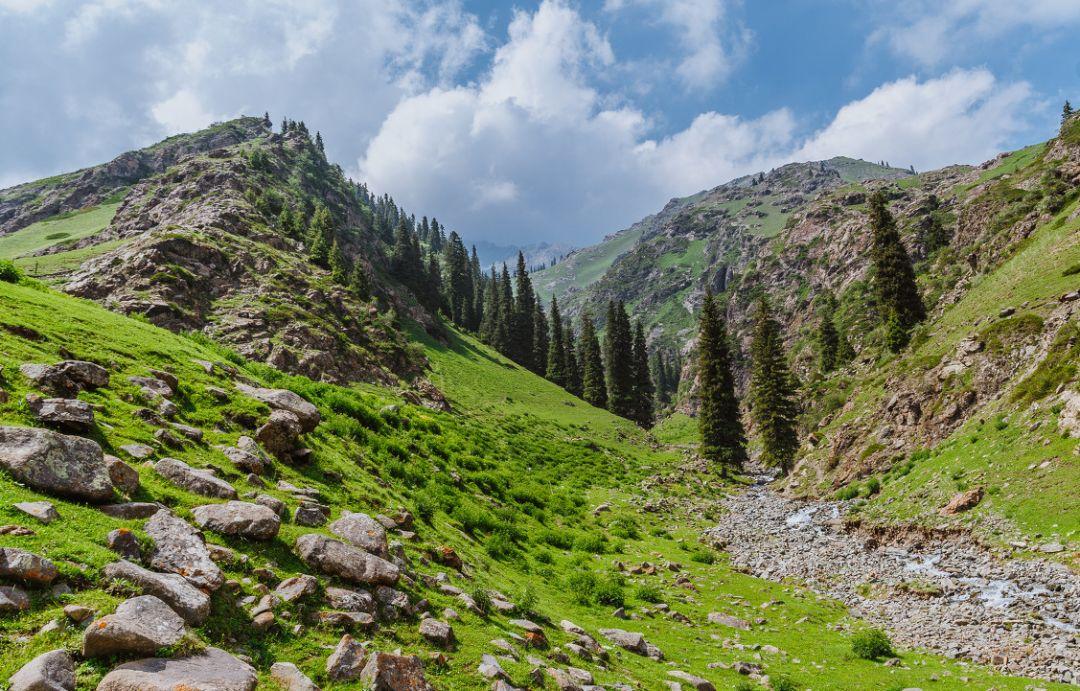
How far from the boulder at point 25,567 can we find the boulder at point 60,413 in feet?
13.1

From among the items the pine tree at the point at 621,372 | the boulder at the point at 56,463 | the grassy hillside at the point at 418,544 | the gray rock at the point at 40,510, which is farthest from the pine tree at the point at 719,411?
the gray rock at the point at 40,510

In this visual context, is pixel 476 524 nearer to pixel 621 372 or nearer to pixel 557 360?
pixel 621 372

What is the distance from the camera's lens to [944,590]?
17.6 m

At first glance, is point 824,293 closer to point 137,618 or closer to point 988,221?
point 988,221

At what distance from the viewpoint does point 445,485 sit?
19406 millimetres

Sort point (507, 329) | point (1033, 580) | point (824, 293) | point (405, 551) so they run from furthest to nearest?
point (824, 293) < point (507, 329) < point (1033, 580) < point (405, 551)

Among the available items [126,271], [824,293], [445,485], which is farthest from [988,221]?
[126,271]

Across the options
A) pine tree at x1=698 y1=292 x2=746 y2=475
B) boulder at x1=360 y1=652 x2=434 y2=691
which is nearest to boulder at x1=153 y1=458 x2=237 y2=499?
boulder at x1=360 y1=652 x2=434 y2=691

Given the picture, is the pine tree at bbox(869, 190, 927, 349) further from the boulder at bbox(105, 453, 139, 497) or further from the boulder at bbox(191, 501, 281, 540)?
the boulder at bbox(105, 453, 139, 497)

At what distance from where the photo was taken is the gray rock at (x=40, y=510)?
6160mm

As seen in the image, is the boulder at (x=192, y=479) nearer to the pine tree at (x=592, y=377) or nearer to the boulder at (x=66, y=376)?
the boulder at (x=66, y=376)

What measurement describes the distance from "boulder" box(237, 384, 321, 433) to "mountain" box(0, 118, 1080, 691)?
110mm

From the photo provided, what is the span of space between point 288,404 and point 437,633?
944 cm

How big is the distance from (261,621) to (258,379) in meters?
13.7
